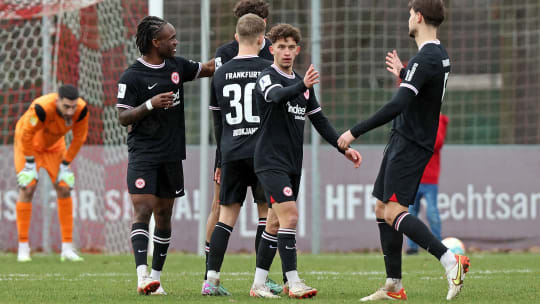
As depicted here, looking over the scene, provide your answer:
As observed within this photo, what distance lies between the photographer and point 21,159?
10.7 meters

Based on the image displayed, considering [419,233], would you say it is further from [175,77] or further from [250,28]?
[175,77]

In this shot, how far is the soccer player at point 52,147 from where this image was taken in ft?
33.6

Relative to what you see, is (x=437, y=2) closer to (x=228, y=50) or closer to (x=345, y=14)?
(x=228, y=50)

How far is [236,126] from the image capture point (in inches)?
252

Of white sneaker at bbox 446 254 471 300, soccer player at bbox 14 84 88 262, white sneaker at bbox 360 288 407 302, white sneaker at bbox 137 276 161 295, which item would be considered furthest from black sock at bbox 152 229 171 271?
soccer player at bbox 14 84 88 262

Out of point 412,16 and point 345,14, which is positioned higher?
point 345,14

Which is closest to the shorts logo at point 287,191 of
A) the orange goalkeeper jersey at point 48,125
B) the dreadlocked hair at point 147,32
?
the dreadlocked hair at point 147,32

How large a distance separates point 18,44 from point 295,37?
7687 mm

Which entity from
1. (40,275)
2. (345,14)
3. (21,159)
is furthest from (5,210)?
(345,14)

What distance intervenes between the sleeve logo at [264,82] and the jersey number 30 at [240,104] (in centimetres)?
35

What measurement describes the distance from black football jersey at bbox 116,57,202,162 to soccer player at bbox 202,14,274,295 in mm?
362

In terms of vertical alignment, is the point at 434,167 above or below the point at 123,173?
above

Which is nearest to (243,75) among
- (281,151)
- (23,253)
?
(281,151)

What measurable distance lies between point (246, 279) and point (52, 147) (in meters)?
3.88
